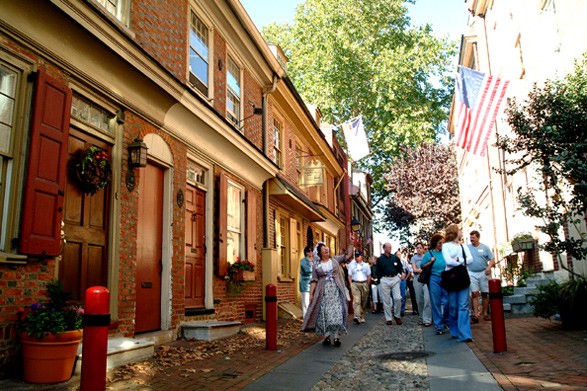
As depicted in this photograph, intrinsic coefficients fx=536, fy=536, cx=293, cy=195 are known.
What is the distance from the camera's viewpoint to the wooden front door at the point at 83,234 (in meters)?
6.08

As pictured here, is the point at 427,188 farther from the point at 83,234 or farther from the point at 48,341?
the point at 48,341

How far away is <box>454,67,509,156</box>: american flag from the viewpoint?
14383 mm

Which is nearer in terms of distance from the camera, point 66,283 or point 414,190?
point 66,283

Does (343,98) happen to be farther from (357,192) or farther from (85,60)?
(85,60)

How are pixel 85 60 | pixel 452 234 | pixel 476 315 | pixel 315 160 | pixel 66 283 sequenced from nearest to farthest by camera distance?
pixel 66 283 → pixel 85 60 → pixel 452 234 → pixel 476 315 → pixel 315 160

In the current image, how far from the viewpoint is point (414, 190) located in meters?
31.7

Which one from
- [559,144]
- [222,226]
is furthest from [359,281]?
[559,144]

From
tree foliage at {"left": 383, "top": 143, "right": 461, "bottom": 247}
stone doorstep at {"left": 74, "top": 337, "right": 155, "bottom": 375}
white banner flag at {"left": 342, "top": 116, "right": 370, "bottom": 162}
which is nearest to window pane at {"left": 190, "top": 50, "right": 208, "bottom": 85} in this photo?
stone doorstep at {"left": 74, "top": 337, "right": 155, "bottom": 375}

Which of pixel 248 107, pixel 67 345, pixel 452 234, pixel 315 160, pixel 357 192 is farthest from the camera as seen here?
pixel 357 192

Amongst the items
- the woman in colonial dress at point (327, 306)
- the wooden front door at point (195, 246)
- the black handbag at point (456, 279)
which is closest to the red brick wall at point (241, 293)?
the wooden front door at point (195, 246)

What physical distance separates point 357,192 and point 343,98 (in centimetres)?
630

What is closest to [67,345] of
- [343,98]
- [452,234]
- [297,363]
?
[297,363]

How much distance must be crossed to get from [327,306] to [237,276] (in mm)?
2963

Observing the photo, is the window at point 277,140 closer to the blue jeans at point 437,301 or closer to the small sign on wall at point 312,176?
the small sign on wall at point 312,176
